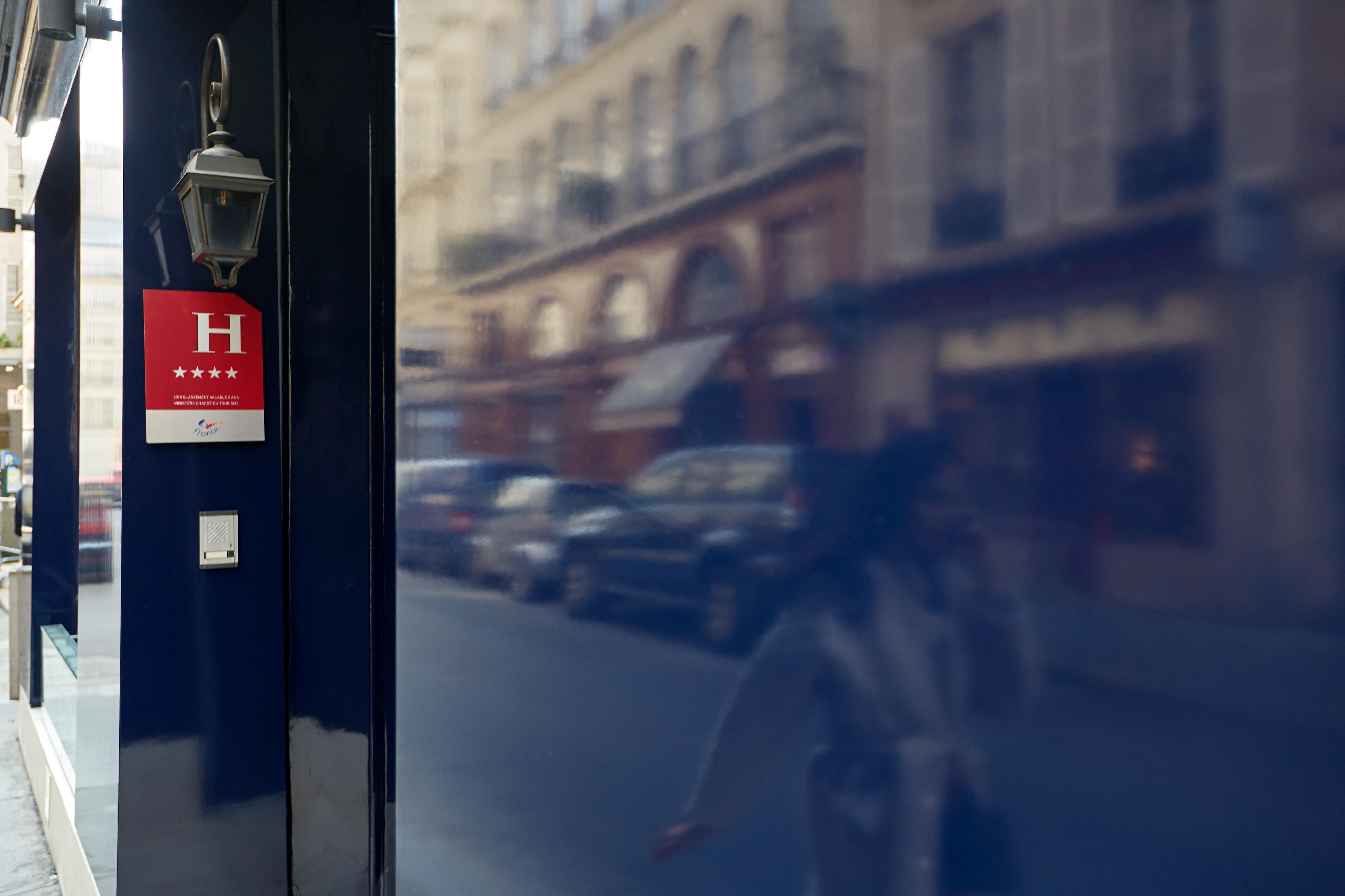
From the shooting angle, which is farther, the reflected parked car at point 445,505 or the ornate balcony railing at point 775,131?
the reflected parked car at point 445,505

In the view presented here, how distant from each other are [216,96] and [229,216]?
1.77 ft

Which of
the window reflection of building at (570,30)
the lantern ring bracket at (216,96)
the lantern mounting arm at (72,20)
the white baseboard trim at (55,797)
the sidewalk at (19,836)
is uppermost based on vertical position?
the lantern mounting arm at (72,20)

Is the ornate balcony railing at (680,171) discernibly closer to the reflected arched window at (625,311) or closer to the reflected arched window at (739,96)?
the reflected arched window at (739,96)

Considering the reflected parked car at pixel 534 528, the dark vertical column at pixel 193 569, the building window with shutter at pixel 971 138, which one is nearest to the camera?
the building window with shutter at pixel 971 138

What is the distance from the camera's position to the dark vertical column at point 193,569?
126 inches

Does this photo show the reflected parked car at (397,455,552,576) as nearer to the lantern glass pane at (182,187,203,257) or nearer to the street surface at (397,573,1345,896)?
the street surface at (397,573,1345,896)

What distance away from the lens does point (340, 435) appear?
353 cm

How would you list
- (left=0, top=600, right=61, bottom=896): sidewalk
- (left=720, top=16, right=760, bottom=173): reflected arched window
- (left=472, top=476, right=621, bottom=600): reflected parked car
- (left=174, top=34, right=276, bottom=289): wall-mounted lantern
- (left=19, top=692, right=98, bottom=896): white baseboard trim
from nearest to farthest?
(left=720, top=16, right=760, bottom=173): reflected arched window, (left=472, top=476, right=621, bottom=600): reflected parked car, (left=174, top=34, right=276, bottom=289): wall-mounted lantern, (left=19, top=692, right=98, bottom=896): white baseboard trim, (left=0, top=600, right=61, bottom=896): sidewalk

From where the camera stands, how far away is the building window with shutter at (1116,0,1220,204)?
76 cm

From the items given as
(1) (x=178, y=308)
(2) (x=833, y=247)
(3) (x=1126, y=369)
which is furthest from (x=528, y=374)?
(1) (x=178, y=308)

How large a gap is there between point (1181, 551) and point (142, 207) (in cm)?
346

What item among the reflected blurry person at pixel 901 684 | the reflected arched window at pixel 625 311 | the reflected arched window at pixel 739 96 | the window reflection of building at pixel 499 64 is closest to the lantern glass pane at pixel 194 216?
the window reflection of building at pixel 499 64

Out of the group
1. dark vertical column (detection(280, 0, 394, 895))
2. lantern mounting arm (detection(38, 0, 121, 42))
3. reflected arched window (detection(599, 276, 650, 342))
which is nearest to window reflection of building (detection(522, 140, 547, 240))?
reflected arched window (detection(599, 276, 650, 342))

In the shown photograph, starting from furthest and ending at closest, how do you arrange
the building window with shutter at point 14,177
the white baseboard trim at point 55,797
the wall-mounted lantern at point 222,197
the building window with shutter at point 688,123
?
the building window with shutter at point 14,177
the white baseboard trim at point 55,797
the wall-mounted lantern at point 222,197
the building window with shutter at point 688,123
